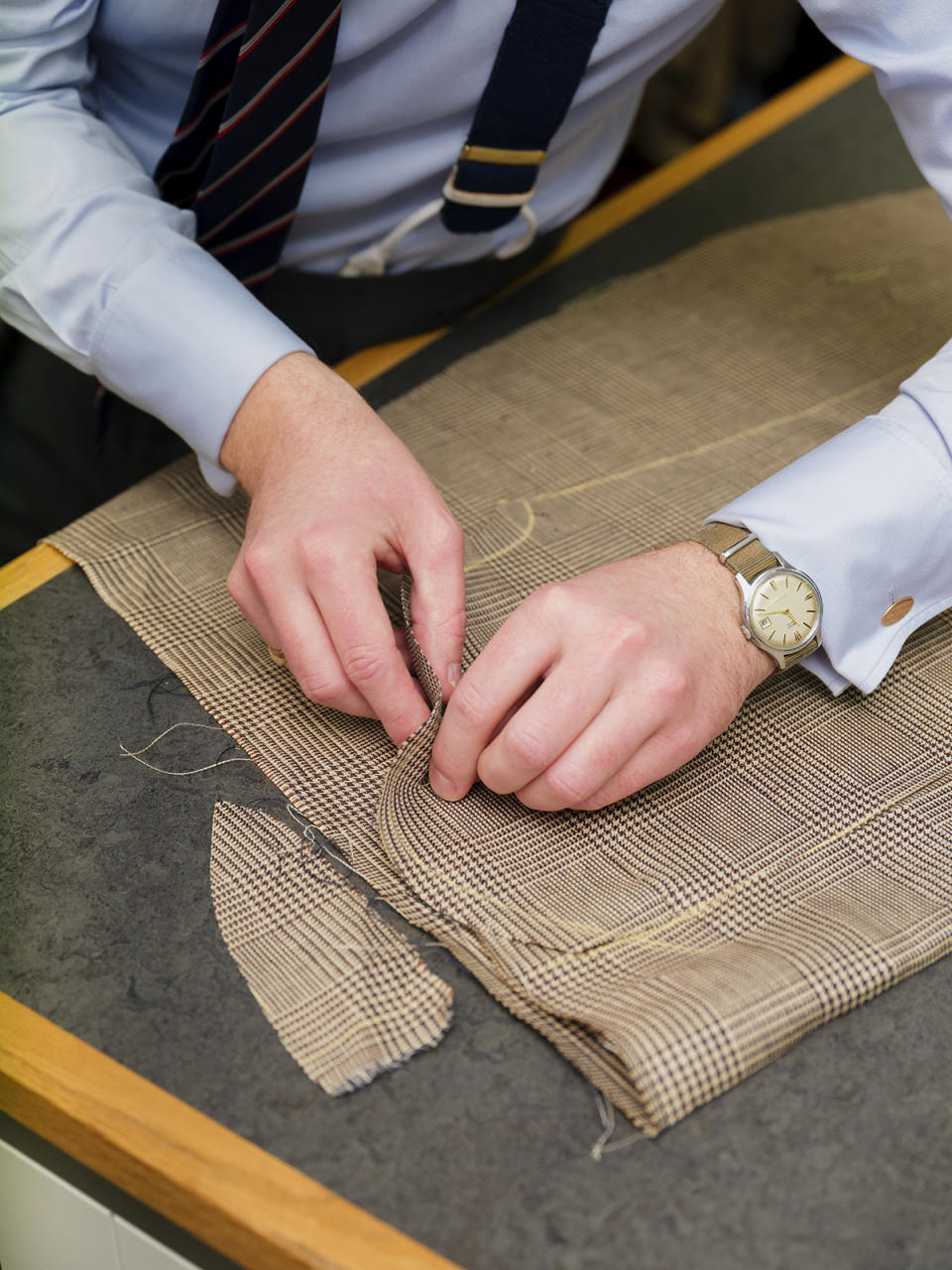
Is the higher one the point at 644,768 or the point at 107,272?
the point at 107,272

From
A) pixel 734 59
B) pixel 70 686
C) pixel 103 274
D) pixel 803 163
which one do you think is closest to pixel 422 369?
pixel 103 274

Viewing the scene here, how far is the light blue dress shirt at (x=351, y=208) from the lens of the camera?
0.61m

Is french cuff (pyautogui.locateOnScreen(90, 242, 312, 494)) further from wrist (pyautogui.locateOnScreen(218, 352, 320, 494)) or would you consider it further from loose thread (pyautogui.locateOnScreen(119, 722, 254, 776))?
loose thread (pyautogui.locateOnScreen(119, 722, 254, 776))

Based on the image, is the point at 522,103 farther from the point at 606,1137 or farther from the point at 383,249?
the point at 606,1137

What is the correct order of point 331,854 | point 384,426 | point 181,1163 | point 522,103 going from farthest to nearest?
1. point 522,103
2. point 384,426
3. point 331,854
4. point 181,1163

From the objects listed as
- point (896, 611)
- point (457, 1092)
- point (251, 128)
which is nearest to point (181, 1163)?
point (457, 1092)

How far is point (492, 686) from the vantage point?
0.52 metres

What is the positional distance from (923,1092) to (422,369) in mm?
627

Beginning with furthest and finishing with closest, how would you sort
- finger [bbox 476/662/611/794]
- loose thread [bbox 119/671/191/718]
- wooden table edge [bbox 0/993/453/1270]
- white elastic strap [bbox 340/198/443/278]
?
white elastic strap [bbox 340/198/443/278] → loose thread [bbox 119/671/191/718] → finger [bbox 476/662/611/794] → wooden table edge [bbox 0/993/453/1270]

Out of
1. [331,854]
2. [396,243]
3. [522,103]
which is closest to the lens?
[331,854]

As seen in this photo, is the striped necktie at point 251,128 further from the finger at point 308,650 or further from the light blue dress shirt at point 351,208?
the finger at point 308,650

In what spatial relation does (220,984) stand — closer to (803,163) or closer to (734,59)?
(803,163)

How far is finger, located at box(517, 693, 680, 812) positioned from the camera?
0.52 metres

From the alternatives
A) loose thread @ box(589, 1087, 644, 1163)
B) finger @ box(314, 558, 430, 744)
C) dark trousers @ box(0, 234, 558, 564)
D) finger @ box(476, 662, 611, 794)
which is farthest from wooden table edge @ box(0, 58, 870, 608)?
loose thread @ box(589, 1087, 644, 1163)
